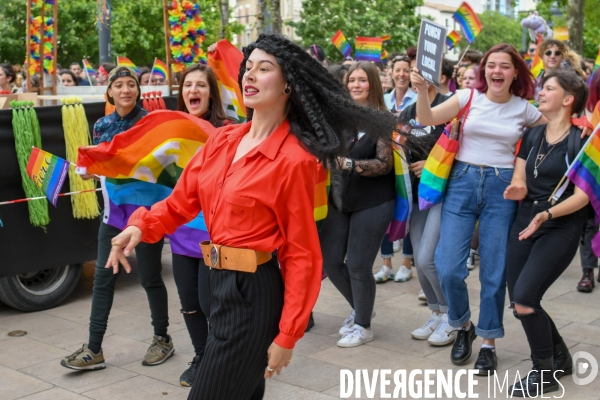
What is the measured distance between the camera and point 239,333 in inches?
119

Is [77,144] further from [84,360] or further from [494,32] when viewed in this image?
[494,32]

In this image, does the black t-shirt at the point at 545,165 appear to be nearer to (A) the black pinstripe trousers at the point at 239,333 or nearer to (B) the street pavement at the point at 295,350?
(B) the street pavement at the point at 295,350

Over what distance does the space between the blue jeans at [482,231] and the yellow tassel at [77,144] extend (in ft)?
9.97

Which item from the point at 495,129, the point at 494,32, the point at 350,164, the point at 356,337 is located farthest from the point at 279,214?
the point at 494,32

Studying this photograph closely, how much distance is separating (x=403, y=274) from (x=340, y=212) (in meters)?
2.11

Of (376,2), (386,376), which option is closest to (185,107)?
(386,376)

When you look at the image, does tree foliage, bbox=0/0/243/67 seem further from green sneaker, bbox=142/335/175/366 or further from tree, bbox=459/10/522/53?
tree, bbox=459/10/522/53

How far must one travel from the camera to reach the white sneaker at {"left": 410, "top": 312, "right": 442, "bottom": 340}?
5918mm

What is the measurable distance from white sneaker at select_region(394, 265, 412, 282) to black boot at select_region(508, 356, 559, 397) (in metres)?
2.86

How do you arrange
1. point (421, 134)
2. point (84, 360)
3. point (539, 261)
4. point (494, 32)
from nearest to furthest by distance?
point (539, 261) → point (84, 360) → point (421, 134) → point (494, 32)

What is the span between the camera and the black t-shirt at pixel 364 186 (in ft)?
18.8

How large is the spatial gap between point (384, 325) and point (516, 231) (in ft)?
5.54

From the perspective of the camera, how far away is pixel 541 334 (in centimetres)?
484

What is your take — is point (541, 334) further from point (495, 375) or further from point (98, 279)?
point (98, 279)
